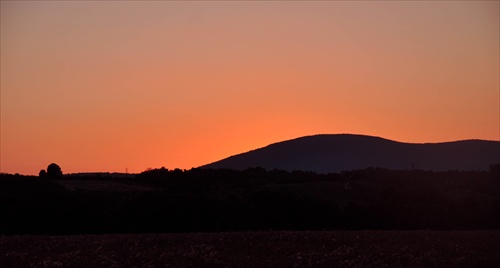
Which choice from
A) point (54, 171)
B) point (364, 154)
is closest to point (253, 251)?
point (54, 171)

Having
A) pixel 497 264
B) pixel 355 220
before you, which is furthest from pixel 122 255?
pixel 355 220

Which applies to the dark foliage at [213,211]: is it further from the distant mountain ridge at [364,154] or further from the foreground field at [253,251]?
the distant mountain ridge at [364,154]

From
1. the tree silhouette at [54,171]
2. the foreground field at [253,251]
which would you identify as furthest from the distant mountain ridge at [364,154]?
the foreground field at [253,251]

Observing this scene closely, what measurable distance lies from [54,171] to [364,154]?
8796cm

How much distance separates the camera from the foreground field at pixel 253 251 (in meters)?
26.6

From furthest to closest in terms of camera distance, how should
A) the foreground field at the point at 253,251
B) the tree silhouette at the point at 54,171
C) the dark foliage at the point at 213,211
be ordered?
the tree silhouette at the point at 54,171 < the dark foliage at the point at 213,211 < the foreground field at the point at 253,251

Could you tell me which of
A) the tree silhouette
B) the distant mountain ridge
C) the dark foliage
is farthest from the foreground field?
the distant mountain ridge

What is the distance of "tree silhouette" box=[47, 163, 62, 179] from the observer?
82.2 metres

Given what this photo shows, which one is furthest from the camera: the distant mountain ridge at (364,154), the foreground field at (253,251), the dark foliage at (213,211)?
the distant mountain ridge at (364,154)

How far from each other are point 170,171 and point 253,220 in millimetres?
38252

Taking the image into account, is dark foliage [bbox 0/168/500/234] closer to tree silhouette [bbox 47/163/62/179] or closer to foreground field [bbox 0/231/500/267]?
tree silhouette [bbox 47/163/62/179]

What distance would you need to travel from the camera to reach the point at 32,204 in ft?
152

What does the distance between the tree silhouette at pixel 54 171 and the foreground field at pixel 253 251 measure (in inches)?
1997

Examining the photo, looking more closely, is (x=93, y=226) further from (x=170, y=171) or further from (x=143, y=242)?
(x=170, y=171)
